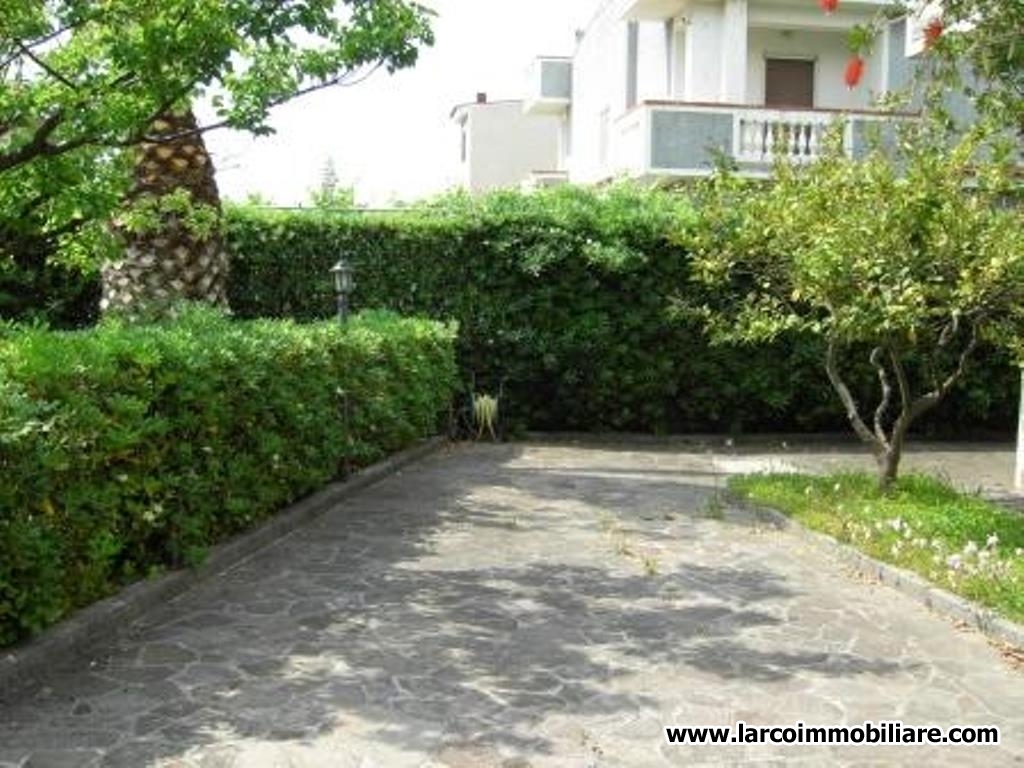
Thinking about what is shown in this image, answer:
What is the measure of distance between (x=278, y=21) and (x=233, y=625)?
3.43 metres

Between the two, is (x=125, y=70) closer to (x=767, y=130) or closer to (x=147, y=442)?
(x=147, y=442)

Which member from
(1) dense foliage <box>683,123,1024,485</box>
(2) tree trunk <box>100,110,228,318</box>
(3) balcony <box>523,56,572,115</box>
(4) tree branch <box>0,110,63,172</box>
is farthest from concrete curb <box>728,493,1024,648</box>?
(3) balcony <box>523,56,572,115</box>

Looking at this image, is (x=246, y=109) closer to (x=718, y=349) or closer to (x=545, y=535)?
(x=545, y=535)

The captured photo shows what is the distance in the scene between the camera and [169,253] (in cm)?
1265

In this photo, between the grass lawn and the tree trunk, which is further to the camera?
the tree trunk

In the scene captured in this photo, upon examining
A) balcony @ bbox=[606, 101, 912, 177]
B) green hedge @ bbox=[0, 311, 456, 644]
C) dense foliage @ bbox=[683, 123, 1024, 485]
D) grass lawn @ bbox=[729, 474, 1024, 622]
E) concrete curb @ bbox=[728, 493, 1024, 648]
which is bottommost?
concrete curb @ bbox=[728, 493, 1024, 648]

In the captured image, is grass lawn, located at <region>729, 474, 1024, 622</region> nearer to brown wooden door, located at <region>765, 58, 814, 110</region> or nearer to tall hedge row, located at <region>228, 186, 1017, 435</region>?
tall hedge row, located at <region>228, 186, 1017, 435</region>

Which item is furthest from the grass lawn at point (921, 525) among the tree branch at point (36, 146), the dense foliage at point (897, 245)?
the tree branch at point (36, 146)

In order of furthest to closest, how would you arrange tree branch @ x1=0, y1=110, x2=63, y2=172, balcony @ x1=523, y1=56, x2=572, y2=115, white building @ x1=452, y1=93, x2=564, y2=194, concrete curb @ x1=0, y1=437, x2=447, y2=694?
white building @ x1=452, y1=93, x2=564, y2=194
balcony @ x1=523, y1=56, x2=572, y2=115
tree branch @ x1=0, y1=110, x2=63, y2=172
concrete curb @ x1=0, y1=437, x2=447, y2=694

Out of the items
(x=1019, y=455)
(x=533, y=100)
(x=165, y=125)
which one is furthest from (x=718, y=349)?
(x=533, y=100)

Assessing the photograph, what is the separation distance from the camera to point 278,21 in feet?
21.0

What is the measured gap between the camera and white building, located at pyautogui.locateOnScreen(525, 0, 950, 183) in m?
19.5
